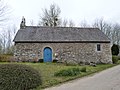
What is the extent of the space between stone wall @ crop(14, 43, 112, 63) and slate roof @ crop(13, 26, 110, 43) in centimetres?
71

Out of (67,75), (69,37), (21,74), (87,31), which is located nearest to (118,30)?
(87,31)

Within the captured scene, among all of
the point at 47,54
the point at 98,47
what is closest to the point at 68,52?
the point at 47,54

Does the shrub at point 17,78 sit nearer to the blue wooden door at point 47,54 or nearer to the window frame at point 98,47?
the blue wooden door at point 47,54

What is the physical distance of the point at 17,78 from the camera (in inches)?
357

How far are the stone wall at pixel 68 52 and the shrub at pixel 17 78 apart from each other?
16355 millimetres

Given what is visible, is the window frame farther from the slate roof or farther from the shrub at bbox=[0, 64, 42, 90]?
the shrub at bbox=[0, 64, 42, 90]

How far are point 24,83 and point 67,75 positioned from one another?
209 inches

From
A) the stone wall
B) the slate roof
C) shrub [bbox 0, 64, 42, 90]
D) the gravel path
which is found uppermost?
the slate roof

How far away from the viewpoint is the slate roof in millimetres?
26531

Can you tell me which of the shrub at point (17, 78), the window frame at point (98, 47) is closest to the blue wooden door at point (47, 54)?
the window frame at point (98, 47)

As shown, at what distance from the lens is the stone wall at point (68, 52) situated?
25922 mm

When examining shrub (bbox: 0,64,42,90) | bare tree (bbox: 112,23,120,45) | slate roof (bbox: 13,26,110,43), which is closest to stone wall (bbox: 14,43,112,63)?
slate roof (bbox: 13,26,110,43)

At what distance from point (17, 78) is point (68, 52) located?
17750 millimetres

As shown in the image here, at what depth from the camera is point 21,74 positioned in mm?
9242
